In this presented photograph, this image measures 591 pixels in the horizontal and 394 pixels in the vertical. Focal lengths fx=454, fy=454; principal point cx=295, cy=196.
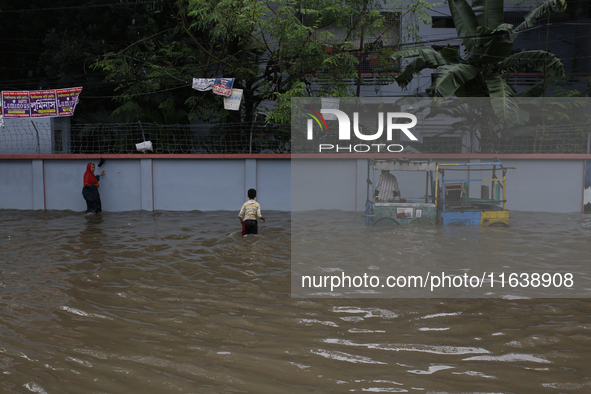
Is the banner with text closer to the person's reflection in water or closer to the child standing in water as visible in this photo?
the person's reflection in water

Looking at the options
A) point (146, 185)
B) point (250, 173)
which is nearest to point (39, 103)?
point (146, 185)

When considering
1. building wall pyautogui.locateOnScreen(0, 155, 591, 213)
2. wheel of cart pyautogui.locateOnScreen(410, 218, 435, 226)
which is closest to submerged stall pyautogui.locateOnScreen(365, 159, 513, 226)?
wheel of cart pyautogui.locateOnScreen(410, 218, 435, 226)

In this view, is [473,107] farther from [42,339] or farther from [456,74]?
[42,339]

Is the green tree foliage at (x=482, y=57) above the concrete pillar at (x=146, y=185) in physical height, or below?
above

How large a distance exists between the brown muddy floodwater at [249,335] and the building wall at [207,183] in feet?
17.5

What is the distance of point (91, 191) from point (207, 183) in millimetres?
2806

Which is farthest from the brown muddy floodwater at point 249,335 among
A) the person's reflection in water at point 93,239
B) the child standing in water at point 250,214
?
the child standing in water at point 250,214

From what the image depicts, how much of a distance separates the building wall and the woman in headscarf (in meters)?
0.55

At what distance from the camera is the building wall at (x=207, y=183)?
37.8 feet

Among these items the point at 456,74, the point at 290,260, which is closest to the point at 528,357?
the point at 290,260

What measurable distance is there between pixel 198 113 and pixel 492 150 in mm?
8470

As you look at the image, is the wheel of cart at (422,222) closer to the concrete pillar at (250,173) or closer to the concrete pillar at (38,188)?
the concrete pillar at (250,173)

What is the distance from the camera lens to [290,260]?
6.32 meters

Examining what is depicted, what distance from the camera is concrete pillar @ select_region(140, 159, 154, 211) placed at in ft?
38.5
